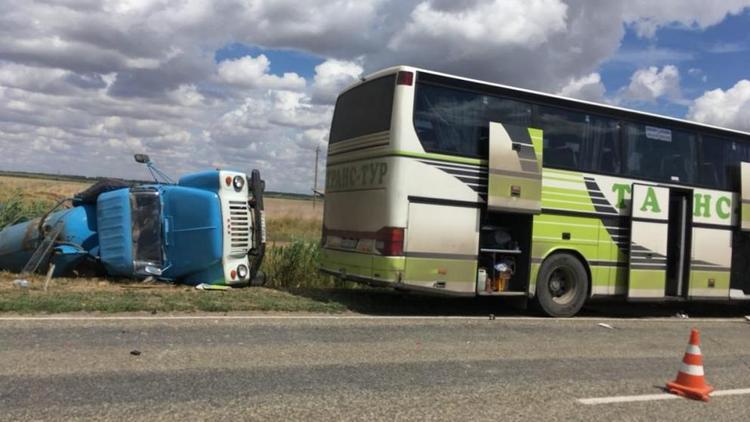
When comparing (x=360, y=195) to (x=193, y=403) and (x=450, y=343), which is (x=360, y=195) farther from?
(x=193, y=403)

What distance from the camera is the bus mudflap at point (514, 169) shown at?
9.88 meters

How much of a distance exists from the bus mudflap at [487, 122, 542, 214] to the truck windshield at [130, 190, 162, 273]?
17.6 ft

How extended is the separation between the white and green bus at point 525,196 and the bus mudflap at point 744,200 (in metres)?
0.02

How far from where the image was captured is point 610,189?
10.9 meters

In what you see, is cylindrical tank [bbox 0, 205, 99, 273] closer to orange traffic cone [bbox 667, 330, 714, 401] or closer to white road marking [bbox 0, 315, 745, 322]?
white road marking [bbox 0, 315, 745, 322]

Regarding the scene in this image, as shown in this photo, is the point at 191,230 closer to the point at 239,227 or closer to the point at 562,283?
the point at 239,227

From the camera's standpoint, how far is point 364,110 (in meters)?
10.4

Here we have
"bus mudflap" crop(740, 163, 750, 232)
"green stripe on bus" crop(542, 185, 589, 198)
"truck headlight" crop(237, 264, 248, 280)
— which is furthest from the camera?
"bus mudflap" crop(740, 163, 750, 232)

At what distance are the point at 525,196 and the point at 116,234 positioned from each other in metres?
6.51

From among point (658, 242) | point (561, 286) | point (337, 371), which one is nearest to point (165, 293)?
point (337, 371)

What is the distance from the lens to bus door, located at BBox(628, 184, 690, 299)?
11.2 meters

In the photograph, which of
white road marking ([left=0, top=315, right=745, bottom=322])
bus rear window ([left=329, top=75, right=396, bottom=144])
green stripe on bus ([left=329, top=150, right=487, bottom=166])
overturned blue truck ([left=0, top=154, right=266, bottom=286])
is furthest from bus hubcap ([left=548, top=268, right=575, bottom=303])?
overturned blue truck ([left=0, top=154, right=266, bottom=286])

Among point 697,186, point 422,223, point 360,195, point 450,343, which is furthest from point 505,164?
point 697,186

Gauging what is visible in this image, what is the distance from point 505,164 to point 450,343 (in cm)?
322
